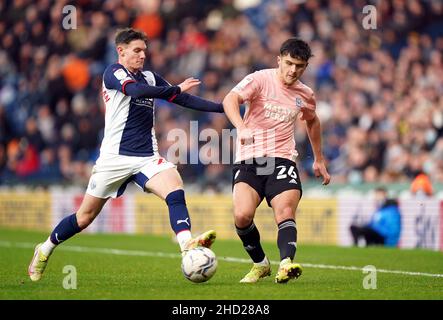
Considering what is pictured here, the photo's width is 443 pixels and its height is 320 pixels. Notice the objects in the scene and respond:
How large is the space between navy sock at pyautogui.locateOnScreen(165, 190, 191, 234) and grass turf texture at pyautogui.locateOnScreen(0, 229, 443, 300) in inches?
21.8

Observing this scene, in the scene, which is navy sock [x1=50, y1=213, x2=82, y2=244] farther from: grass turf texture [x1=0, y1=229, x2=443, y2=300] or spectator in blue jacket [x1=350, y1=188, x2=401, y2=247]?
spectator in blue jacket [x1=350, y1=188, x2=401, y2=247]

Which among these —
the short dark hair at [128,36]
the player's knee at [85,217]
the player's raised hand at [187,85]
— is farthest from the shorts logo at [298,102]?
the player's knee at [85,217]

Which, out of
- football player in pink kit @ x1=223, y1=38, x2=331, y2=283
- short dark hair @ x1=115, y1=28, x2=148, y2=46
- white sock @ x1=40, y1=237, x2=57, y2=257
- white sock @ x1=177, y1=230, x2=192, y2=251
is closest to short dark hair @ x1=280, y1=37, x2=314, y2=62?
football player in pink kit @ x1=223, y1=38, x2=331, y2=283

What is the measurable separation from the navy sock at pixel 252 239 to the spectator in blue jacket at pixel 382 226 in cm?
735

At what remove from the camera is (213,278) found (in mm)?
10297

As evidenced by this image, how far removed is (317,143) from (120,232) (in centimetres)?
1213

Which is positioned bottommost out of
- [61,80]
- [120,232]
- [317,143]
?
[120,232]

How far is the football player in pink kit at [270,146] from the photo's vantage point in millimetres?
9406

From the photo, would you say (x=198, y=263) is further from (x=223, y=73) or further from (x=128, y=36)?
(x=223, y=73)

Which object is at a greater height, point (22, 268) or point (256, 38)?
point (256, 38)

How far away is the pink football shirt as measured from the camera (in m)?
9.66

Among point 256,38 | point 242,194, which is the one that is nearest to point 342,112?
point 256,38

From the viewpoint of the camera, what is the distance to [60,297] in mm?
8125
